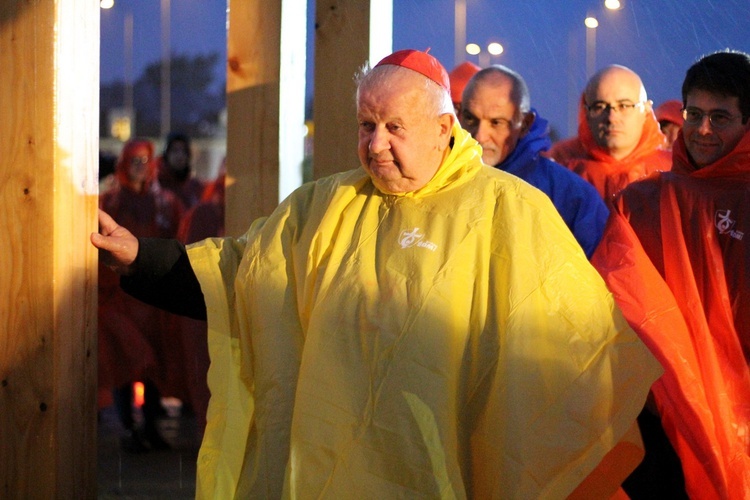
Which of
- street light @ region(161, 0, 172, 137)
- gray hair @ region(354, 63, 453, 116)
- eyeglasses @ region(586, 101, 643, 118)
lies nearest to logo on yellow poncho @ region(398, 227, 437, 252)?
gray hair @ region(354, 63, 453, 116)

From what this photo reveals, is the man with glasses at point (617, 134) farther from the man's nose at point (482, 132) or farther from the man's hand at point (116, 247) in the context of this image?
the man's hand at point (116, 247)

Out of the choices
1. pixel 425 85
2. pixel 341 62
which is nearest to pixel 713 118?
pixel 425 85

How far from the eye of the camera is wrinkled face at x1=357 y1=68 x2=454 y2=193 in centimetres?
358

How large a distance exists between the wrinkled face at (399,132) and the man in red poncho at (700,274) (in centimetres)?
95

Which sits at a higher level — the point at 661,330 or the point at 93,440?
the point at 661,330

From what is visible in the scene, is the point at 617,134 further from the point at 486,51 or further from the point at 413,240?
the point at 413,240

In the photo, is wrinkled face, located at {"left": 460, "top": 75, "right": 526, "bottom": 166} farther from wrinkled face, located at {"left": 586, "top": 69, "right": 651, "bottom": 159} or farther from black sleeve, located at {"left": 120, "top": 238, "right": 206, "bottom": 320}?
black sleeve, located at {"left": 120, "top": 238, "right": 206, "bottom": 320}

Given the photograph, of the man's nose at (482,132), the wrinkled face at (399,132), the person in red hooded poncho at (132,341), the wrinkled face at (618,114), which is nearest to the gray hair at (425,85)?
the wrinkled face at (399,132)

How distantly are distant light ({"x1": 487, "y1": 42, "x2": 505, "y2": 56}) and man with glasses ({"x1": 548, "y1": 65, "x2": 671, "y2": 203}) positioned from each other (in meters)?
0.84

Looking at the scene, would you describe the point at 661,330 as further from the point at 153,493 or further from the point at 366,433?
the point at 153,493

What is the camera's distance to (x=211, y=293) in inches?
148

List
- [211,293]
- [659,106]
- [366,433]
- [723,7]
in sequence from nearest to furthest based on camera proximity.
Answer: [366,433] → [211,293] → [723,7] → [659,106]

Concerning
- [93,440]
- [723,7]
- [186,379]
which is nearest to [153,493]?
[186,379]

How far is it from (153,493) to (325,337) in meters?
3.41
